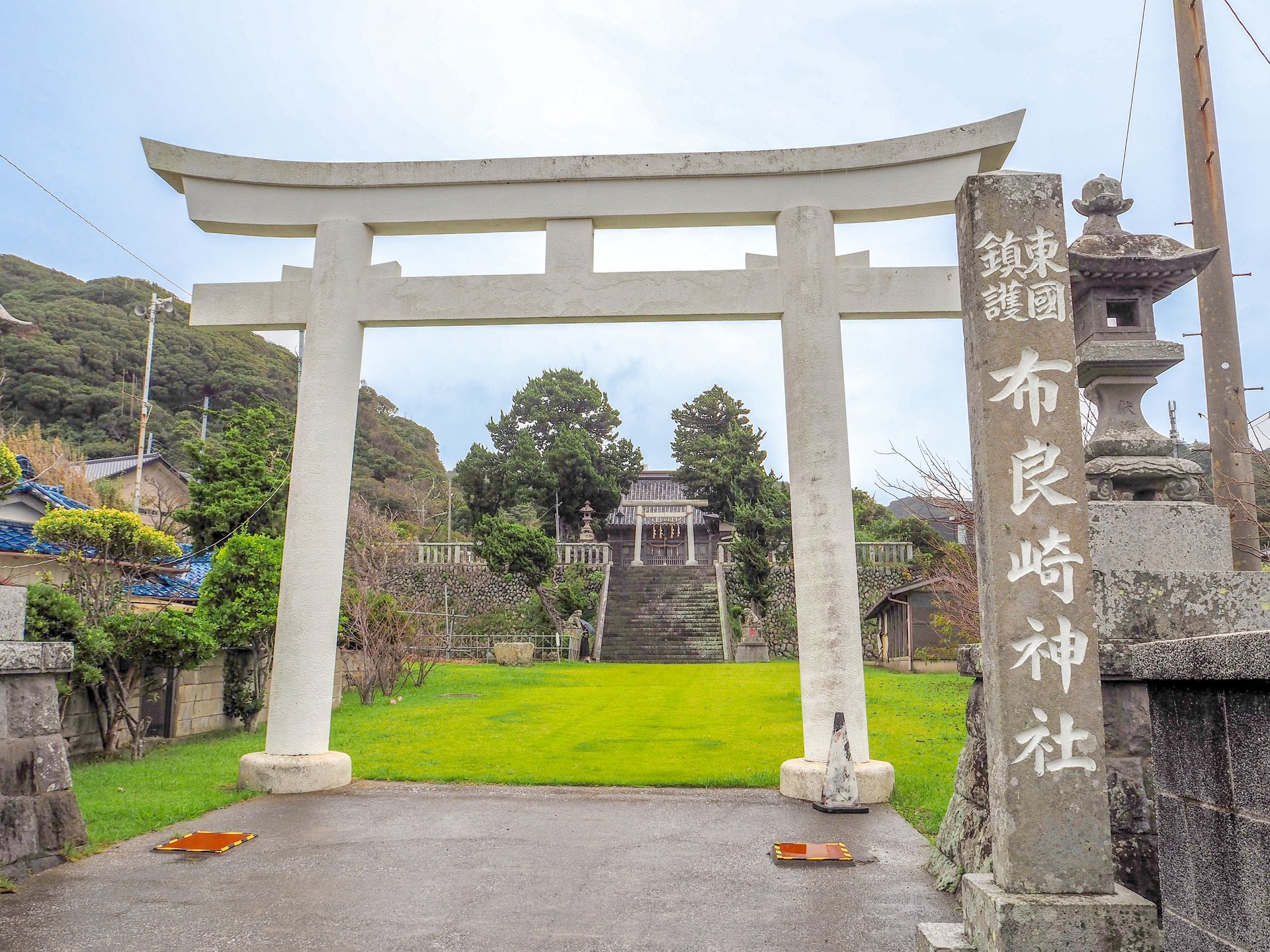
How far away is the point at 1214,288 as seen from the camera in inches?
283

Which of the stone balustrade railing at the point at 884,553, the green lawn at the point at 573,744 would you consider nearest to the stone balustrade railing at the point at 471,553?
the stone balustrade railing at the point at 884,553

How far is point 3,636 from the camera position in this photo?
4.36m

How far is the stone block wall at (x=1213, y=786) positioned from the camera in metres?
2.17

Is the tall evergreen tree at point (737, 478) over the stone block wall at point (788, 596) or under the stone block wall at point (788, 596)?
over

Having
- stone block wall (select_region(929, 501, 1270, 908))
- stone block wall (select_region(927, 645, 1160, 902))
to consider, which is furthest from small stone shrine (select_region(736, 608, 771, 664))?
stone block wall (select_region(927, 645, 1160, 902))

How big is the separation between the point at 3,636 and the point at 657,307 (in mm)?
4645

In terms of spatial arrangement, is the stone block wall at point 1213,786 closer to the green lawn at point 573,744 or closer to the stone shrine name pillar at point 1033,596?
the stone shrine name pillar at point 1033,596

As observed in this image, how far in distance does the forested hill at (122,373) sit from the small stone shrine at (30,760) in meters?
24.5

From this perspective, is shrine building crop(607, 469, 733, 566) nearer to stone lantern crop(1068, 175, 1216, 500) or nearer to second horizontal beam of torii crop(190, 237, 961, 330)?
second horizontal beam of torii crop(190, 237, 961, 330)

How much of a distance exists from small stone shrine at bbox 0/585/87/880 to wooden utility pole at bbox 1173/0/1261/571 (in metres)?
7.39

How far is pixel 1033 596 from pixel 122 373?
116ft

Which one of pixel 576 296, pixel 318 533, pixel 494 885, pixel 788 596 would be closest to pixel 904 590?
pixel 788 596

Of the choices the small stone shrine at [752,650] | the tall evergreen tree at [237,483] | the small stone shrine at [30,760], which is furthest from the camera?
the small stone shrine at [752,650]

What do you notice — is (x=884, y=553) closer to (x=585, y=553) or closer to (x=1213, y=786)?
(x=585, y=553)
